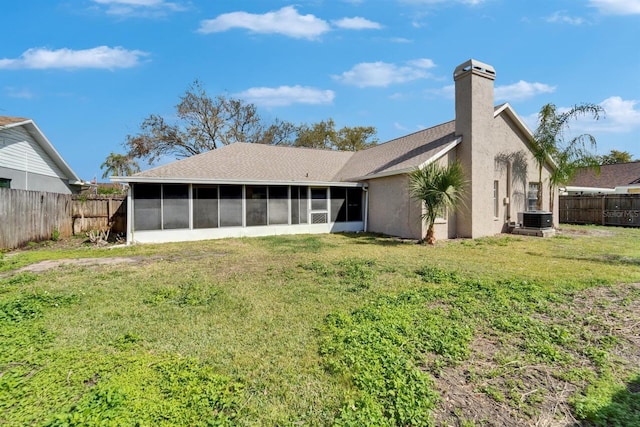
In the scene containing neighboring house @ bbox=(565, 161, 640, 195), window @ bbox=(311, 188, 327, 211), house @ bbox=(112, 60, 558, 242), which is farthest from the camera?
neighboring house @ bbox=(565, 161, 640, 195)

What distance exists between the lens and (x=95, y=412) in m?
2.14

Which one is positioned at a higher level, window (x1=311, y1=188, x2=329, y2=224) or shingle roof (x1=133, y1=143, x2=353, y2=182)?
shingle roof (x1=133, y1=143, x2=353, y2=182)

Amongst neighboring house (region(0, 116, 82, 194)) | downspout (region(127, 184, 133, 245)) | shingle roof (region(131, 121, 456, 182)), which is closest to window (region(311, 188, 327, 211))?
shingle roof (region(131, 121, 456, 182))

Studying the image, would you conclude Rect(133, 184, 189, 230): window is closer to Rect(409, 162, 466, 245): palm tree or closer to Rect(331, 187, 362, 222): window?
Rect(331, 187, 362, 222): window

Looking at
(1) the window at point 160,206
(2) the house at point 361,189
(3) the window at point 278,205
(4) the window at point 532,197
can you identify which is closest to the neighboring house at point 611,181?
(4) the window at point 532,197

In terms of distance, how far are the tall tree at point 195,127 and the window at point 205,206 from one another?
17334 mm

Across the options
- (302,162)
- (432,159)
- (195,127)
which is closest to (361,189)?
(302,162)

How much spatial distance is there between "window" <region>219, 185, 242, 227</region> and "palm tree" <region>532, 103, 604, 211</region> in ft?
46.0

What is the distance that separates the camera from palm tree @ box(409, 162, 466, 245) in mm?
9984

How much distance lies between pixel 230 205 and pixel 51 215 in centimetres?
672

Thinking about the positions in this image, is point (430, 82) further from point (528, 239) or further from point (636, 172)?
point (636, 172)

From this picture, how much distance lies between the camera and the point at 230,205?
12.3 meters

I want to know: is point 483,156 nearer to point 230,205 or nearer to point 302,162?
point 302,162

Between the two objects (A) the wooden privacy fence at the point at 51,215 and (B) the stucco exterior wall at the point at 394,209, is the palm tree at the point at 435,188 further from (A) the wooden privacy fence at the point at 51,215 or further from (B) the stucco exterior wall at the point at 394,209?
(A) the wooden privacy fence at the point at 51,215
